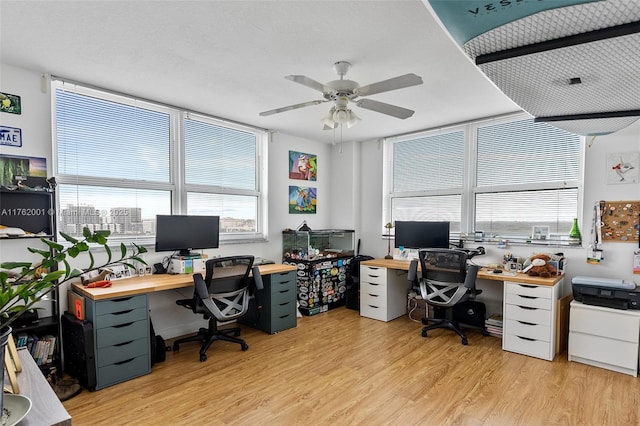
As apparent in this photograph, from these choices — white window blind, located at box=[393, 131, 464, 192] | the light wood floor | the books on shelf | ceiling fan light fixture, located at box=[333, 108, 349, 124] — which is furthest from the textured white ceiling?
the light wood floor

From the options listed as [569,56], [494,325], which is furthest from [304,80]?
[494,325]

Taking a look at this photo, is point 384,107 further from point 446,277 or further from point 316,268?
point 316,268

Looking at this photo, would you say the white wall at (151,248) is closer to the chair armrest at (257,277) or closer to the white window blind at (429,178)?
the chair armrest at (257,277)

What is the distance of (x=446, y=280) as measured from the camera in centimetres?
353

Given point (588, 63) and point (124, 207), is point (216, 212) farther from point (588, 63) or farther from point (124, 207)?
point (588, 63)

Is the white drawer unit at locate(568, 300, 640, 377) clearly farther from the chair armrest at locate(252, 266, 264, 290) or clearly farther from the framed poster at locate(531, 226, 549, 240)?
the chair armrest at locate(252, 266, 264, 290)

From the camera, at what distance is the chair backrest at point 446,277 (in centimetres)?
339

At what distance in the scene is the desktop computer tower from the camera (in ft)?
8.22

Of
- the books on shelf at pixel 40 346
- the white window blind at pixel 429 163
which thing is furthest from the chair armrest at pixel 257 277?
the white window blind at pixel 429 163

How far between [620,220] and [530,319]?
4.10ft

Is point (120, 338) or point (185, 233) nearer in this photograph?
point (120, 338)

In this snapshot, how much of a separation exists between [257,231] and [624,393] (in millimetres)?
3814

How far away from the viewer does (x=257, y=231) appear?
14.9 feet

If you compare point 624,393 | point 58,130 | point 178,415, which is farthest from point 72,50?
point 624,393
